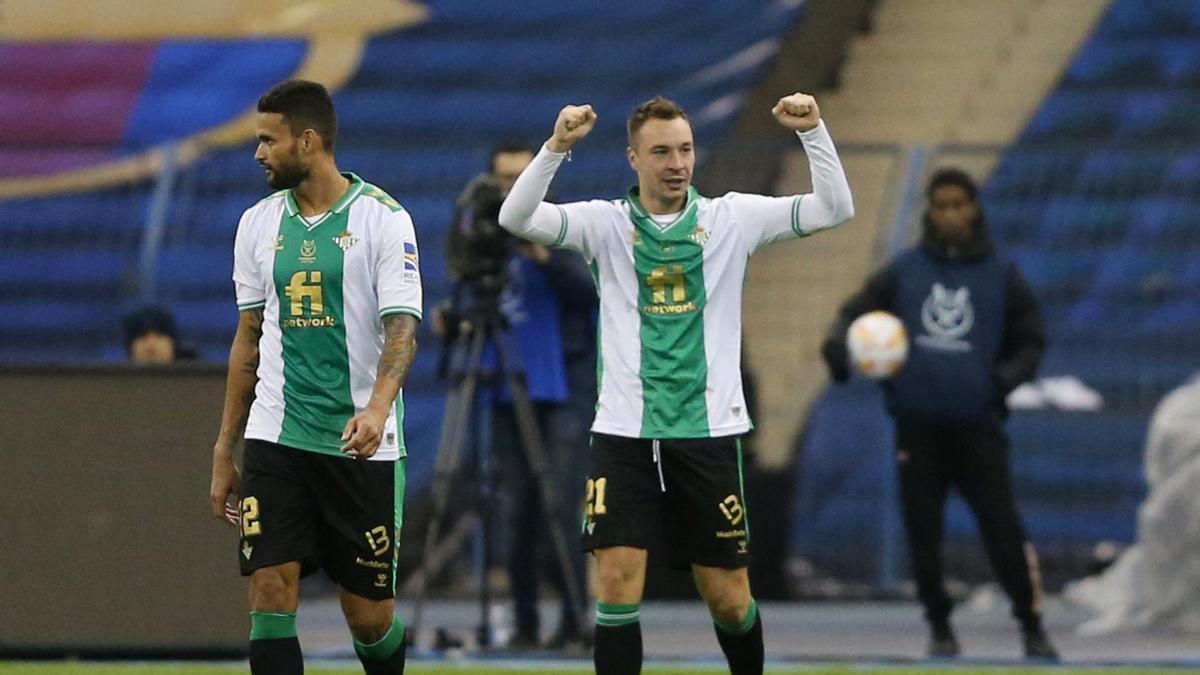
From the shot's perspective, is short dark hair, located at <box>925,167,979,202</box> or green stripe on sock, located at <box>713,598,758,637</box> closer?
green stripe on sock, located at <box>713,598,758,637</box>

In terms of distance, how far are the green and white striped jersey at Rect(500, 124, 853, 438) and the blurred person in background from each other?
13.6ft

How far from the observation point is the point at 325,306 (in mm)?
7371

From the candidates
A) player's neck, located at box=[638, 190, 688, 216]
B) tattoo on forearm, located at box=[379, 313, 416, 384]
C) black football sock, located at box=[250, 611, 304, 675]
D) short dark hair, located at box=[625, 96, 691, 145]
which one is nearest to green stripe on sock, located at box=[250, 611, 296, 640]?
black football sock, located at box=[250, 611, 304, 675]

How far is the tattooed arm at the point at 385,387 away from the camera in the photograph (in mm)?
6980

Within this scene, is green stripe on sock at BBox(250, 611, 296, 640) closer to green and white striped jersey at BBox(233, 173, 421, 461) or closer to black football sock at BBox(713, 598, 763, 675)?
green and white striped jersey at BBox(233, 173, 421, 461)

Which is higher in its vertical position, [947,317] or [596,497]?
[947,317]

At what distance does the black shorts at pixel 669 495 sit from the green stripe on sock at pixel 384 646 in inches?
28.4

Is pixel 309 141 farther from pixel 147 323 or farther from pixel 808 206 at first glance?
pixel 147 323

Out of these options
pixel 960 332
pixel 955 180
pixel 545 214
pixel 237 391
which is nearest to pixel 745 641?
pixel 545 214

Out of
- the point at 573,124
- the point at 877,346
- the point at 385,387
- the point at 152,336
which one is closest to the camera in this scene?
the point at 385,387

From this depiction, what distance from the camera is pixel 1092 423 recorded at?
13688 millimetres

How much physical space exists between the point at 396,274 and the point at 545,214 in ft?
3.00

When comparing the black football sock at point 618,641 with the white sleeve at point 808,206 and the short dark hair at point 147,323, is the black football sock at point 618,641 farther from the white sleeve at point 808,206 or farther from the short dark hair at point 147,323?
the short dark hair at point 147,323

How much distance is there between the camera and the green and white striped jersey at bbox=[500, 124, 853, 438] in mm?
8000
